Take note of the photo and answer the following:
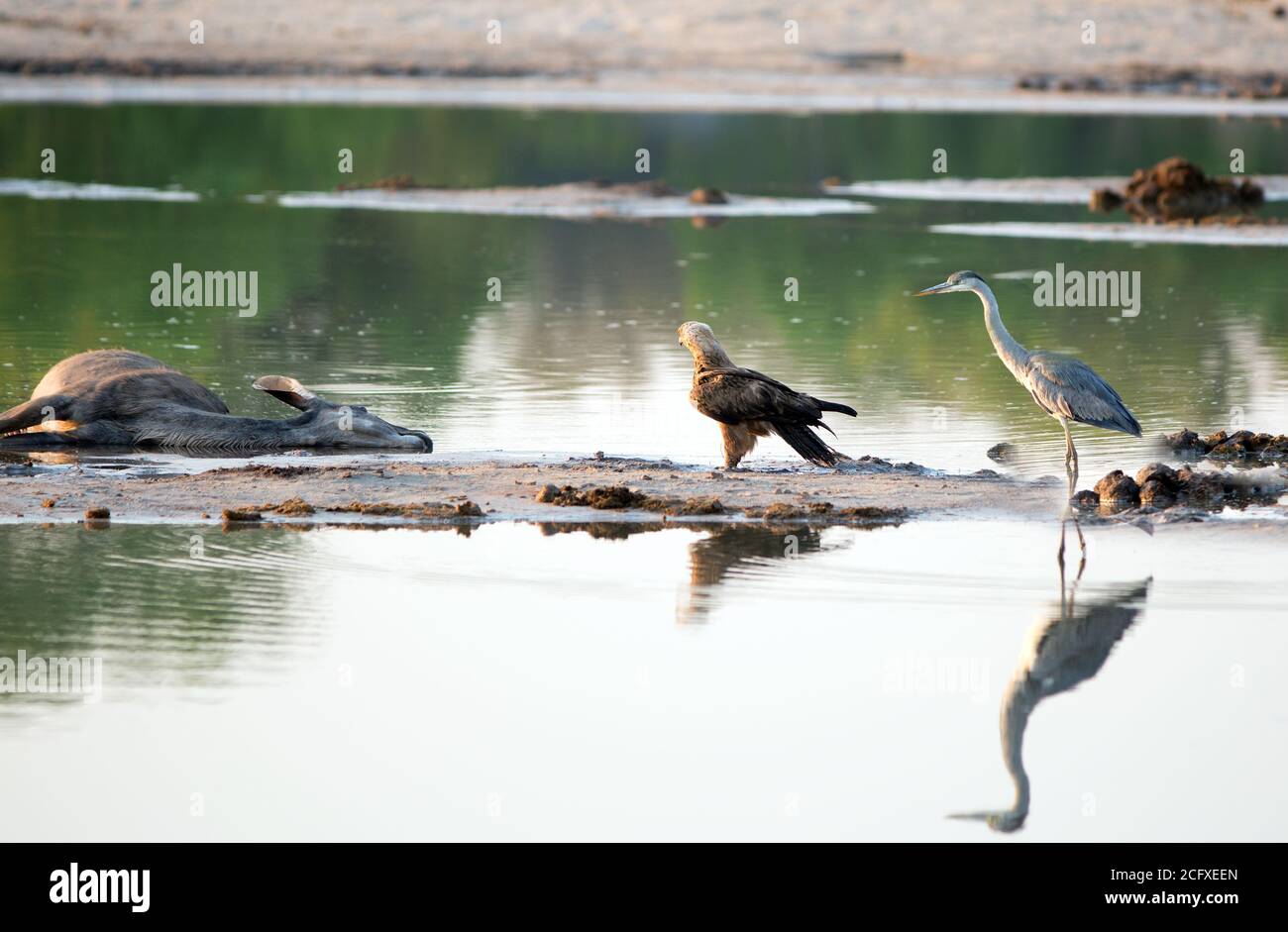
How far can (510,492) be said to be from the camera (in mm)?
11766

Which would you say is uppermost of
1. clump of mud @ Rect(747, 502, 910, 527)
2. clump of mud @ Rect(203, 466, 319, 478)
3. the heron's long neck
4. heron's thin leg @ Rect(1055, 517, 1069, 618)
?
the heron's long neck

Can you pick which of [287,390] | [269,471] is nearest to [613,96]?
[287,390]

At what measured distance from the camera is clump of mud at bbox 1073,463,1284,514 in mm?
11734

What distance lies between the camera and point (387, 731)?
7.81m

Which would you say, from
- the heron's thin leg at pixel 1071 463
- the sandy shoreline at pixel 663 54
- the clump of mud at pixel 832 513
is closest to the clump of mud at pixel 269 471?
the clump of mud at pixel 832 513

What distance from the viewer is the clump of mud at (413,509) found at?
11.3 metres

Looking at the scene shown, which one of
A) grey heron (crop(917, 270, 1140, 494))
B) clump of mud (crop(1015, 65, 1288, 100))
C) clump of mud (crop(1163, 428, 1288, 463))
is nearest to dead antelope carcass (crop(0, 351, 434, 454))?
grey heron (crop(917, 270, 1140, 494))

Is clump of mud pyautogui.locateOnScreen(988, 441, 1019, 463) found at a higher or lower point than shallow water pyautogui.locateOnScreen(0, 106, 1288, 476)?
lower

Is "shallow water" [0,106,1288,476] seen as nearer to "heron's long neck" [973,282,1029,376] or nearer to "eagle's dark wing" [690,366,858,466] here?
A: "heron's long neck" [973,282,1029,376]

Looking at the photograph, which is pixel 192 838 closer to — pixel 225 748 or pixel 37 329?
pixel 225 748

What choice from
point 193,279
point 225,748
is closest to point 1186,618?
point 225,748

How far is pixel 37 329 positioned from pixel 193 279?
177 inches

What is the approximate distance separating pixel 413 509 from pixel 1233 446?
5032 millimetres

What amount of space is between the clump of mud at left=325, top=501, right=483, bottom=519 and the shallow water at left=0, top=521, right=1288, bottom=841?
0.25 metres
